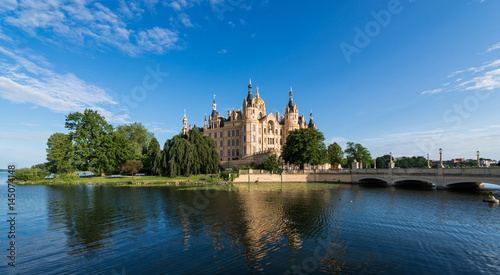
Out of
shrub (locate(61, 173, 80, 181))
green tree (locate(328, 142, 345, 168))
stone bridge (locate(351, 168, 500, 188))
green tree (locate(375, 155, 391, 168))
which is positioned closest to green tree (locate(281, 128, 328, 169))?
stone bridge (locate(351, 168, 500, 188))

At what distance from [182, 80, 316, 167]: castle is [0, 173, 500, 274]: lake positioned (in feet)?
165

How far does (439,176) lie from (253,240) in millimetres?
42179

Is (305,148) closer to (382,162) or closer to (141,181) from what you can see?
(141,181)

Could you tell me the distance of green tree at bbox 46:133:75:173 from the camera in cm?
5831

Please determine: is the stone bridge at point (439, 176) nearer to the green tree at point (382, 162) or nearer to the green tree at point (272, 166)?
the green tree at point (272, 166)

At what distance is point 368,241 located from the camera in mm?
14523

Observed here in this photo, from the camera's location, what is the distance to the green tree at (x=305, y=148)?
58.2 meters

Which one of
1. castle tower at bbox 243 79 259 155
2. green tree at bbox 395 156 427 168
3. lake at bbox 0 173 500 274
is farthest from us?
green tree at bbox 395 156 427 168

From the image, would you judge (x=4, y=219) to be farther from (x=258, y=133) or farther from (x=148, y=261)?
(x=258, y=133)

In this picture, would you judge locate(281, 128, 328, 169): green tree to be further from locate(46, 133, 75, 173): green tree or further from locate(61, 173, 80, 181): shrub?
locate(46, 133, 75, 173): green tree

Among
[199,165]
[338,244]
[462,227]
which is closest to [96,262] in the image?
[338,244]

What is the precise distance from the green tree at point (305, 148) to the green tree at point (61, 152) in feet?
184

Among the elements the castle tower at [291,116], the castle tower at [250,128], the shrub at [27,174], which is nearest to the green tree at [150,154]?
the shrub at [27,174]

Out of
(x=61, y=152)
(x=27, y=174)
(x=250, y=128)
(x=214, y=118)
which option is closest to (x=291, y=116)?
(x=250, y=128)
